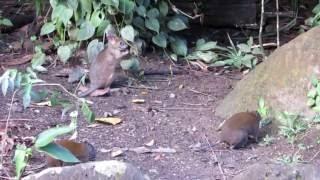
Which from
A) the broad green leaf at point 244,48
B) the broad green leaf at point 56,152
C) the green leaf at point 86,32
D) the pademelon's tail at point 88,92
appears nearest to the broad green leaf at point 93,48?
the green leaf at point 86,32

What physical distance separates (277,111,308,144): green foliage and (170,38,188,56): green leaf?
2.34 meters

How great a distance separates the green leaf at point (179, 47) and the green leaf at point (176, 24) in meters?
0.14

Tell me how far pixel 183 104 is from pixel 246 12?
3235 millimetres

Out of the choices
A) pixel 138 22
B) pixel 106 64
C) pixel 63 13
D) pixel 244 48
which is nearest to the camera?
pixel 106 64

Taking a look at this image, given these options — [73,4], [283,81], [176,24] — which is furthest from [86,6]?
[283,81]

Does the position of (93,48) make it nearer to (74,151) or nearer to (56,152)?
(74,151)

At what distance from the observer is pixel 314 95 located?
5.65 m

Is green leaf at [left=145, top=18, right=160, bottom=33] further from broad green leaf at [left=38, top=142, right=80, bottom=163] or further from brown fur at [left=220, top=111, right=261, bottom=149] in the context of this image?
broad green leaf at [left=38, top=142, right=80, bottom=163]

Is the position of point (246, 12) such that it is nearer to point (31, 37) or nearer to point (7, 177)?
point (31, 37)

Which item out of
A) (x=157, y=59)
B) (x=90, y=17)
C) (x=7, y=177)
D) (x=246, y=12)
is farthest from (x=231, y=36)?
(x=7, y=177)

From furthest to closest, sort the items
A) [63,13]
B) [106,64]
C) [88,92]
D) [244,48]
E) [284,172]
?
[244,48], [63,13], [106,64], [88,92], [284,172]

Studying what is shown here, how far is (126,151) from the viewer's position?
530 centimetres

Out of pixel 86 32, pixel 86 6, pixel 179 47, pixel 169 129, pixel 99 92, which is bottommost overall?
pixel 169 129

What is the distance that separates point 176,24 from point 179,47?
0.83ft
